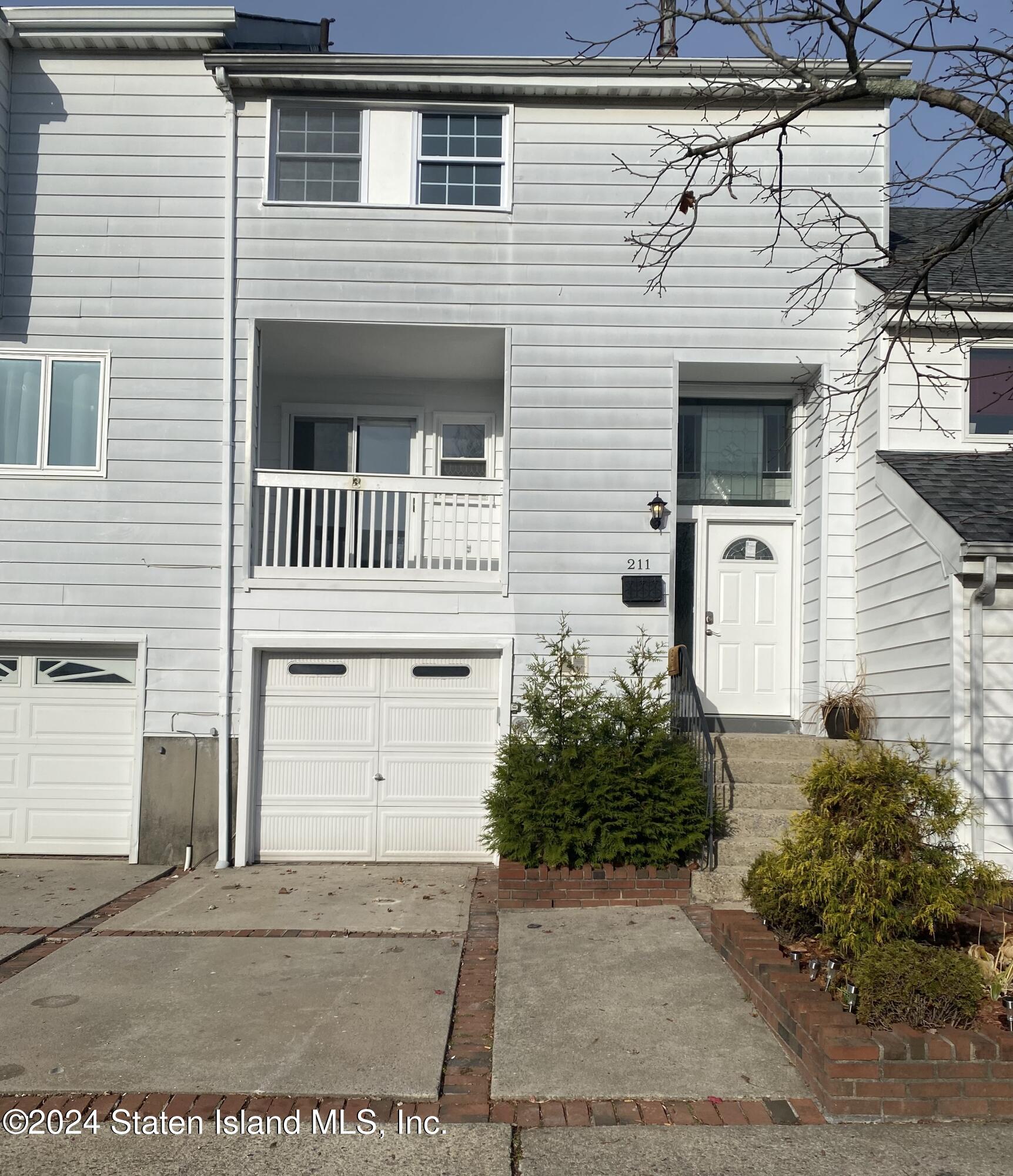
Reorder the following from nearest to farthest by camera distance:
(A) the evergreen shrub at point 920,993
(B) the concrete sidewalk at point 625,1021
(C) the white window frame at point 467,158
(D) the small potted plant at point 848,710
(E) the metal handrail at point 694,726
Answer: (A) the evergreen shrub at point 920,993 < (B) the concrete sidewalk at point 625,1021 < (E) the metal handrail at point 694,726 < (D) the small potted plant at point 848,710 < (C) the white window frame at point 467,158

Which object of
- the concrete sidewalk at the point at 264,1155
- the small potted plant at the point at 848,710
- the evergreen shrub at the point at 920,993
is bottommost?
the concrete sidewalk at the point at 264,1155

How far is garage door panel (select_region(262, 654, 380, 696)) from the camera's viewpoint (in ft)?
33.9

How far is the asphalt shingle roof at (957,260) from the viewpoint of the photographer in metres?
9.73

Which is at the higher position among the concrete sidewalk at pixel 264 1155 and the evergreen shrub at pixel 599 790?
the evergreen shrub at pixel 599 790

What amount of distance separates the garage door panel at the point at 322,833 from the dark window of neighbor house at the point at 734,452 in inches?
182

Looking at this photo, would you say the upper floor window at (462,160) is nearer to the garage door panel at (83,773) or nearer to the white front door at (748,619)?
the white front door at (748,619)

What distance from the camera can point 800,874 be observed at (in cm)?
573

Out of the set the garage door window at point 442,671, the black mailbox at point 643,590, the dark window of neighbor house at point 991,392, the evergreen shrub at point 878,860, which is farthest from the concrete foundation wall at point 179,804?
the dark window of neighbor house at point 991,392

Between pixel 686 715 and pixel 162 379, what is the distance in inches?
A: 236

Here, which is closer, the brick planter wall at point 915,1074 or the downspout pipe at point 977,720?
the brick planter wall at point 915,1074

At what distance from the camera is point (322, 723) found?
10328mm

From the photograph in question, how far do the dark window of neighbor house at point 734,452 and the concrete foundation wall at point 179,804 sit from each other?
5.41m

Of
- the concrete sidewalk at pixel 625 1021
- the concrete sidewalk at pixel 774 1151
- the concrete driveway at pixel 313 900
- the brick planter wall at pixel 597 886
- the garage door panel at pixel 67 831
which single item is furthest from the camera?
the garage door panel at pixel 67 831

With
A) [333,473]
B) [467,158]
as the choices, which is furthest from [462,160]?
[333,473]
